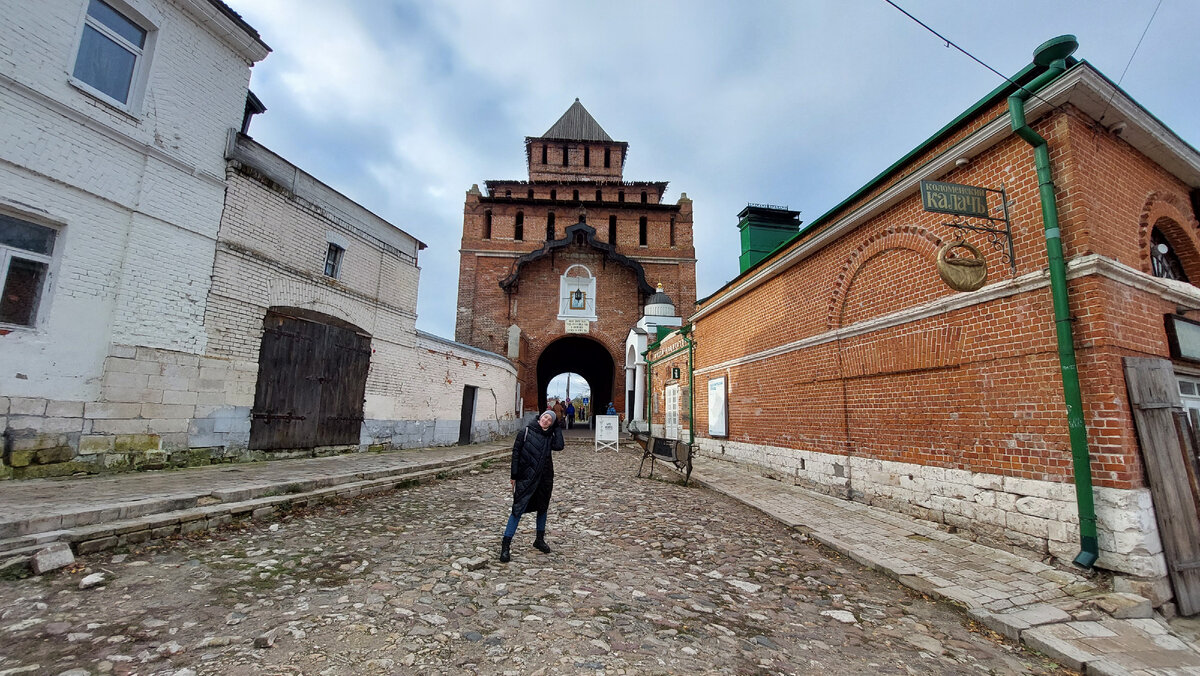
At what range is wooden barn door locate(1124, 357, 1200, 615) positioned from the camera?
3857 millimetres

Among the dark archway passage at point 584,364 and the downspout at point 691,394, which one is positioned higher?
the dark archway passage at point 584,364

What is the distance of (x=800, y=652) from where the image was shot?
288cm

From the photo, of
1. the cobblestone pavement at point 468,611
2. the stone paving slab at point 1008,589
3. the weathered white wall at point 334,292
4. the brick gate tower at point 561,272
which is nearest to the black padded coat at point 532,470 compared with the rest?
the cobblestone pavement at point 468,611

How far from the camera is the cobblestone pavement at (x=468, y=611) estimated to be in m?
2.54

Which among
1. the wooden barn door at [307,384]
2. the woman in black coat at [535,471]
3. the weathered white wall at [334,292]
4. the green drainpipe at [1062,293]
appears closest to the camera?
the green drainpipe at [1062,293]

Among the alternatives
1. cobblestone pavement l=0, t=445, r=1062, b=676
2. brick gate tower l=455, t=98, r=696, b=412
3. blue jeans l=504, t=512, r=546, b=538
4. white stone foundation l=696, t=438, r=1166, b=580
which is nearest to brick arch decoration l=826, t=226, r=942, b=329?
white stone foundation l=696, t=438, r=1166, b=580

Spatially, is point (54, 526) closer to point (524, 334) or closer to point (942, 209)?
point (942, 209)

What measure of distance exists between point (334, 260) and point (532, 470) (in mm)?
8589

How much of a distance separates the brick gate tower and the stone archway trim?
5 cm

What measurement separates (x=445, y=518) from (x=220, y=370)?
5.21 meters

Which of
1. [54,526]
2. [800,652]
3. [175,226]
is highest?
[175,226]

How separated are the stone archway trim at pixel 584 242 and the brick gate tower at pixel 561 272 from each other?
2.1 inches

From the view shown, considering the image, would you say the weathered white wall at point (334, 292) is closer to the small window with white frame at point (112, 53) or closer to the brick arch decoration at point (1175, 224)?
the small window with white frame at point (112, 53)

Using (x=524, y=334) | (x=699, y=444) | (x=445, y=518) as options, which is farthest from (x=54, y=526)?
(x=524, y=334)
